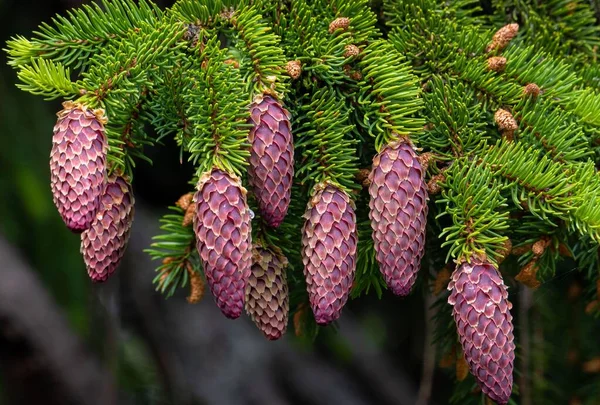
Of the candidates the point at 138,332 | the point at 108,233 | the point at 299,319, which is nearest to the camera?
the point at 108,233

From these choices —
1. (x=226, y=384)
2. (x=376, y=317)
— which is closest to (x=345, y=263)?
(x=226, y=384)

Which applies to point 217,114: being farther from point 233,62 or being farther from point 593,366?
point 593,366

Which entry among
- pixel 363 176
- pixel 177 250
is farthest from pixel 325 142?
pixel 177 250

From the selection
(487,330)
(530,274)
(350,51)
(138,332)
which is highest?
(350,51)

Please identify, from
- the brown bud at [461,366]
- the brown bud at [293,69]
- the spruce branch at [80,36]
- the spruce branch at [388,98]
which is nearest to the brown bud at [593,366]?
the brown bud at [461,366]

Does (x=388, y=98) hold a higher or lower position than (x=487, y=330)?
higher

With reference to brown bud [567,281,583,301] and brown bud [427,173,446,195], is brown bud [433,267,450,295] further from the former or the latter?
brown bud [567,281,583,301]
